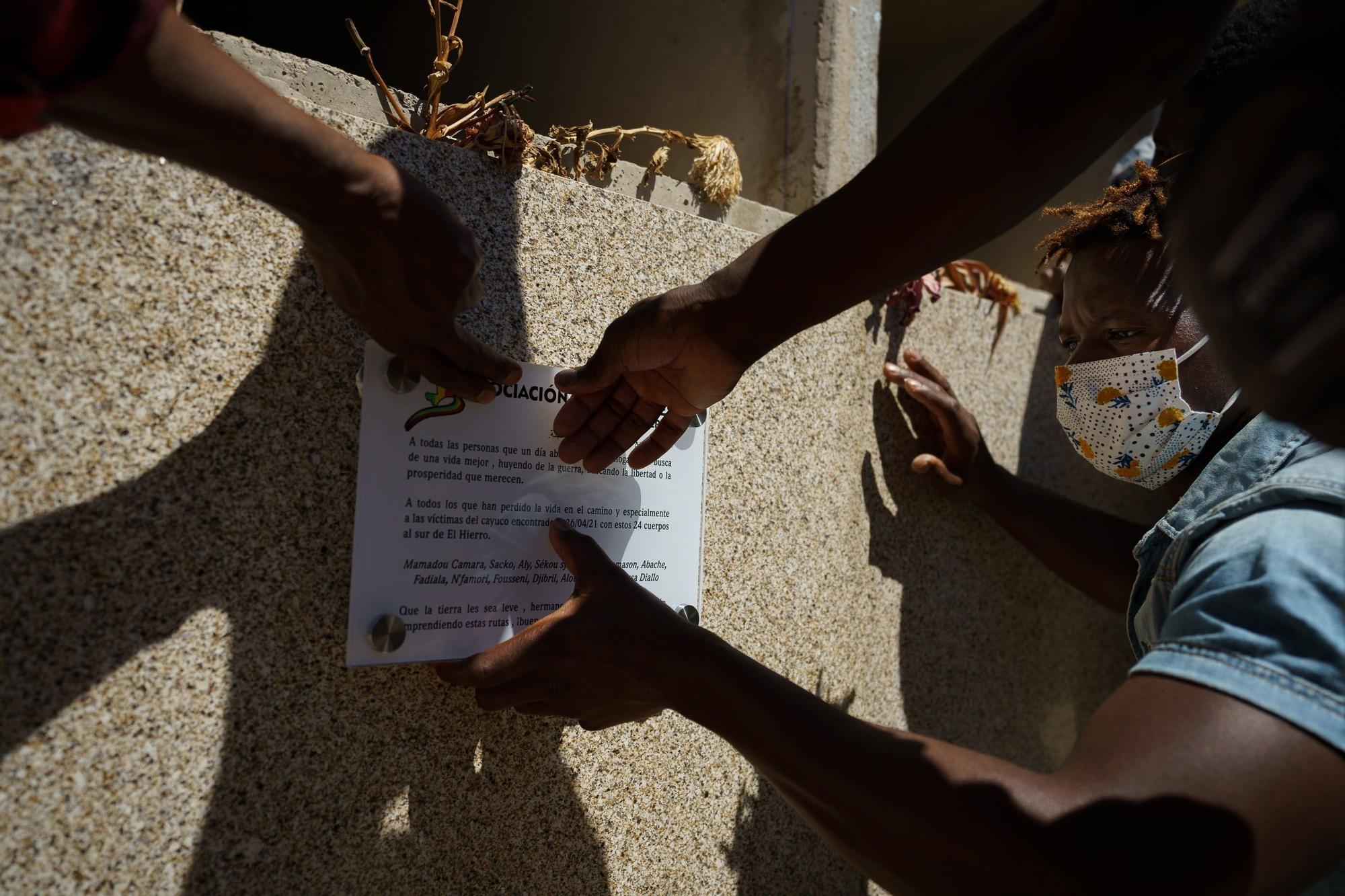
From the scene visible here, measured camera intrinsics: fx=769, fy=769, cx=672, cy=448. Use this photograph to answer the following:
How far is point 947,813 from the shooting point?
36.3 inches

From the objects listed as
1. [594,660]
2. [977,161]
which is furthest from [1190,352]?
[594,660]

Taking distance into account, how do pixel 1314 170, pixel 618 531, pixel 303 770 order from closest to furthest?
pixel 1314 170 → pixel 303 770 → pixel 618 531

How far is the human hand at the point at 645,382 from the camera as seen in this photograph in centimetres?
125

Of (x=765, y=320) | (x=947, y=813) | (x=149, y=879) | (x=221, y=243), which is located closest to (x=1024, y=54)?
(x=765, y=320)

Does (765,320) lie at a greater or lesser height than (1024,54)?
lesser

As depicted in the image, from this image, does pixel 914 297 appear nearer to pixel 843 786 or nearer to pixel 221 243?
pixel 843 786

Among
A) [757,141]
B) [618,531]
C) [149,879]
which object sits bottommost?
[149,879]

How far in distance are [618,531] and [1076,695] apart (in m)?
1.98

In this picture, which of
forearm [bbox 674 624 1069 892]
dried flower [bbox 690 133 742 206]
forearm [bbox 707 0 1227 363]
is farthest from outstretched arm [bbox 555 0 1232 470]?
dried flower [bbox 690 133 742 206]

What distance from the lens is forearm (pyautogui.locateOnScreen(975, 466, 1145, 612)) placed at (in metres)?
2.10

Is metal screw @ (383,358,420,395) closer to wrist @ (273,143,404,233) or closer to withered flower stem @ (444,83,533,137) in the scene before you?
wrist @ (273,143,404,233)

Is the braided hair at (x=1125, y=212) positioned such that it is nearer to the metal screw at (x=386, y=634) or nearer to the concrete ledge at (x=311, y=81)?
the concrete ledge at (x=311, y=81)

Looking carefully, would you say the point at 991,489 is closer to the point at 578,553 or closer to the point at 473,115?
the point at 578,553

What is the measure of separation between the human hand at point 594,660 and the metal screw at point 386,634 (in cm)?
11
